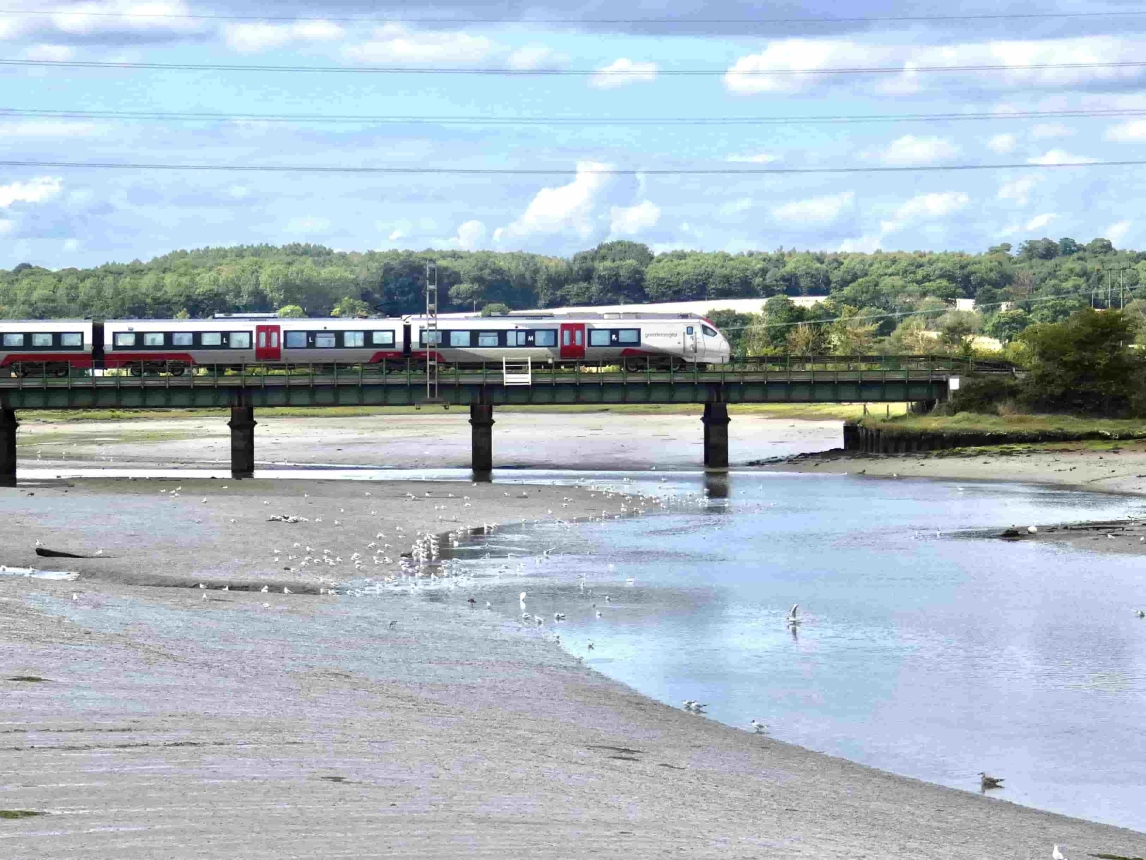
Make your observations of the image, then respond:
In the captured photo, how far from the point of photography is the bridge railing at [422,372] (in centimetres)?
7869

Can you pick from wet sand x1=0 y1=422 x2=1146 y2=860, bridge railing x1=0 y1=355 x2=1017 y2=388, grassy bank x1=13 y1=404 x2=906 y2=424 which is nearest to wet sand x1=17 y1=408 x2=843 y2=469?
grassy bank x1=13 y1=404 x2=906 y2=424

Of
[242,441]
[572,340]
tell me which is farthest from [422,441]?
[242,441]

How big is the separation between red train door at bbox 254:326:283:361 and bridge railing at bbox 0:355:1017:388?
3.13 ft

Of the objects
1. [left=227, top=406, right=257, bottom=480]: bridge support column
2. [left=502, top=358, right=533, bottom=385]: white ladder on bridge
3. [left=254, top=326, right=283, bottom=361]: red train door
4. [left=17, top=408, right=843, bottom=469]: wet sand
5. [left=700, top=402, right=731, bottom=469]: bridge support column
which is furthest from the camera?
[left=17, top=408, right=843, bottom=469]: wet sand

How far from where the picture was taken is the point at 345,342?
286 ft

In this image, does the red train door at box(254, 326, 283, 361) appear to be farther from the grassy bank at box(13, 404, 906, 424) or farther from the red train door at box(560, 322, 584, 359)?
the grassy bank at box(13, 404, 906, 424)

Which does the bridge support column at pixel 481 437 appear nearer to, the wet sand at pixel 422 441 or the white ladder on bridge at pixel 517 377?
the white ladder on bridge at pixel 517 377

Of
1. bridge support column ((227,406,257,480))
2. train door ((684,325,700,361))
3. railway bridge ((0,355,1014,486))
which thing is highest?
train door ((684,325,700,361))

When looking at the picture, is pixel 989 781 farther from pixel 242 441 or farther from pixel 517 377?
pixel 242 441

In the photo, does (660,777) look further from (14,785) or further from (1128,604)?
(1128,604)

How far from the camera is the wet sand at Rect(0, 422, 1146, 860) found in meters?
11.3

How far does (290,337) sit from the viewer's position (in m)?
87.4

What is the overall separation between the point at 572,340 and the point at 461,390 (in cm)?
947

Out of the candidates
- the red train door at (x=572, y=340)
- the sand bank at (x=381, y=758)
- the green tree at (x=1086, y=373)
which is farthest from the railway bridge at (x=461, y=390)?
the sand bank at (x=381, y=758)
